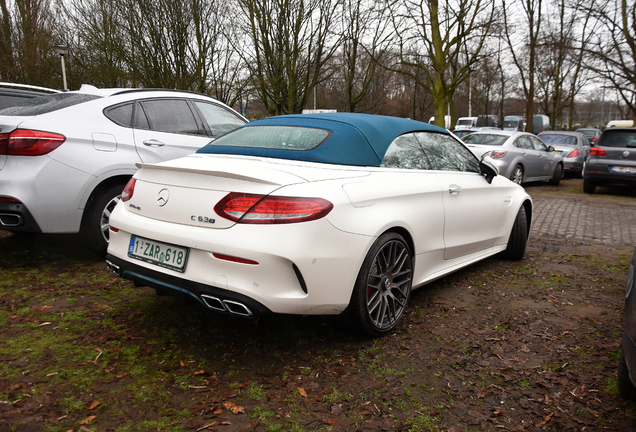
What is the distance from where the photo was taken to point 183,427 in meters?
2.31

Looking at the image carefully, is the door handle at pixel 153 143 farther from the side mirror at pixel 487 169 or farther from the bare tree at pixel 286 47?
the bare tree at pixel 286 47

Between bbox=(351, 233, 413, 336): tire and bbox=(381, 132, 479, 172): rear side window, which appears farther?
bbox=(381, 132, 479, 172): rear side window

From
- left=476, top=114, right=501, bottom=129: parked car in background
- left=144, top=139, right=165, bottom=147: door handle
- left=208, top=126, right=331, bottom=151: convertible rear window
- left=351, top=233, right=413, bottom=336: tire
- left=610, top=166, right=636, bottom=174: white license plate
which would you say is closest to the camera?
left=351, top=233, right=413, bottom=336: tire

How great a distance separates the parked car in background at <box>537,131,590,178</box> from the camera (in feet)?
52.9

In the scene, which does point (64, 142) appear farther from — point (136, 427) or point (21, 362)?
point (136, 427)

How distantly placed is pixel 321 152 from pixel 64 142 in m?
2.47

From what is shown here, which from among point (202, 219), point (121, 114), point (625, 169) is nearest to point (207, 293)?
point (202, 219)

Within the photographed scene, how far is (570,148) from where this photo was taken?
16344 millimetres

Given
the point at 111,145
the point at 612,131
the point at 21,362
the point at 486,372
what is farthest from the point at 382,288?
the point at 612,131

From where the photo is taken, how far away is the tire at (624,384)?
2592 millimetres

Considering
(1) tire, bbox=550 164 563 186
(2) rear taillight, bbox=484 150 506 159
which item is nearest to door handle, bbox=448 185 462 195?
(2) rear taillight, bbox=484 150 506 159

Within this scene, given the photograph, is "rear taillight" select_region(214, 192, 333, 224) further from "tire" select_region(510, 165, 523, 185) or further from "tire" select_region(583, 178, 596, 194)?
"tire" select_region(583, 178, 596, 194)

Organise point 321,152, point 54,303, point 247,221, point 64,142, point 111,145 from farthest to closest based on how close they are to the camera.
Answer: point 111,145 < point 64,142 < point 54,303 < point 321,152 < point 247,221

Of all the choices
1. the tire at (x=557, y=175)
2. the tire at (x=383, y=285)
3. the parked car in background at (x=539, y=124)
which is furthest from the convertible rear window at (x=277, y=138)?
the parked car in background at (x=539, y=124)
